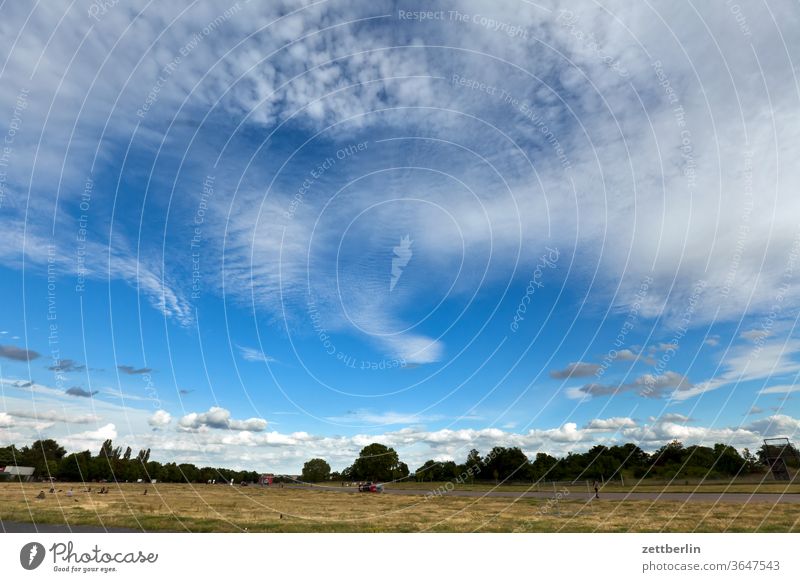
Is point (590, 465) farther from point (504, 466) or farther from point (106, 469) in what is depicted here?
point (106, 469)

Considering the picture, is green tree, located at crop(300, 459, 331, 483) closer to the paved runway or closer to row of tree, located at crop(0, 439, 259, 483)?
row of tree, located at crop(0, 439, 259, 483)
